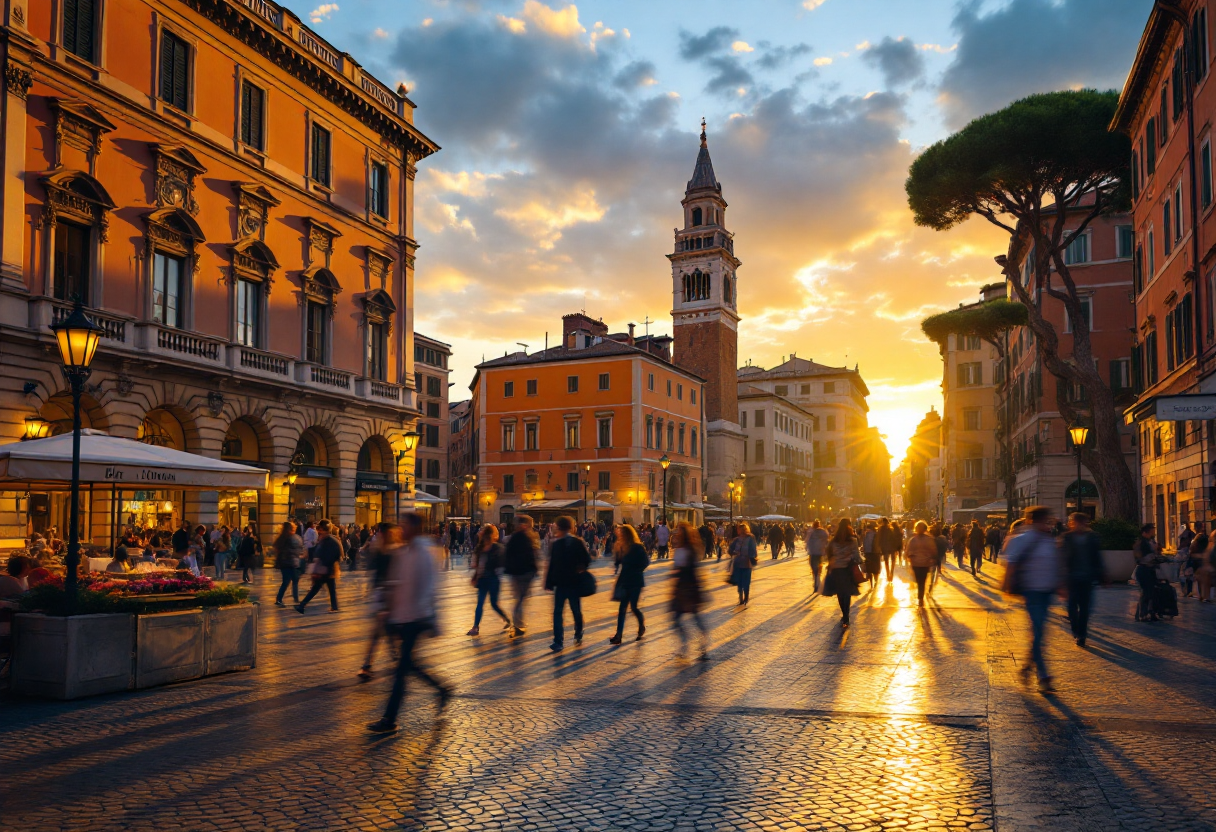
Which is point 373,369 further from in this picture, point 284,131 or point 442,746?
point 442,746

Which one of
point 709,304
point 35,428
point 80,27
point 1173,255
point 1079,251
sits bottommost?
point 35,428

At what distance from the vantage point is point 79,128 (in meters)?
24.0

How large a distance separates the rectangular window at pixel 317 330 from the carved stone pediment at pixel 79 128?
8.96 m

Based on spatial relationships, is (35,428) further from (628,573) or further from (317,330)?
(628,573)

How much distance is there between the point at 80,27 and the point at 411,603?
2193 centimetres

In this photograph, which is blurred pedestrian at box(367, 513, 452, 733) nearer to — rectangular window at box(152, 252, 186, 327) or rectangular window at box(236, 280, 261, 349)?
rectangular window at box(152, 252, 186, 327)

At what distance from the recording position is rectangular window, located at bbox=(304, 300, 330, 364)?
3272cm

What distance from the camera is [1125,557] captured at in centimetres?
2491

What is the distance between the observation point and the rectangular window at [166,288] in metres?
26.5

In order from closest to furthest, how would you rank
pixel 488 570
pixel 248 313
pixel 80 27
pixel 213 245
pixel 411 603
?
pixel 411 603 → pixel 488 570 → pixel 80 27 → pixel 213 245 → pixel 248 313

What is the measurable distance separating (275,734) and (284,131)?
27076mm

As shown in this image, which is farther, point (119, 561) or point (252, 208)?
point (252, 208)

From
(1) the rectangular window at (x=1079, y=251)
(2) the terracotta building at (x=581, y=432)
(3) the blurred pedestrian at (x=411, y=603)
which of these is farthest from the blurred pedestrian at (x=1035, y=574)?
(2) the terracotta building at (x=581, y=432)

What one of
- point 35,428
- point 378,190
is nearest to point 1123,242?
point 378,190
